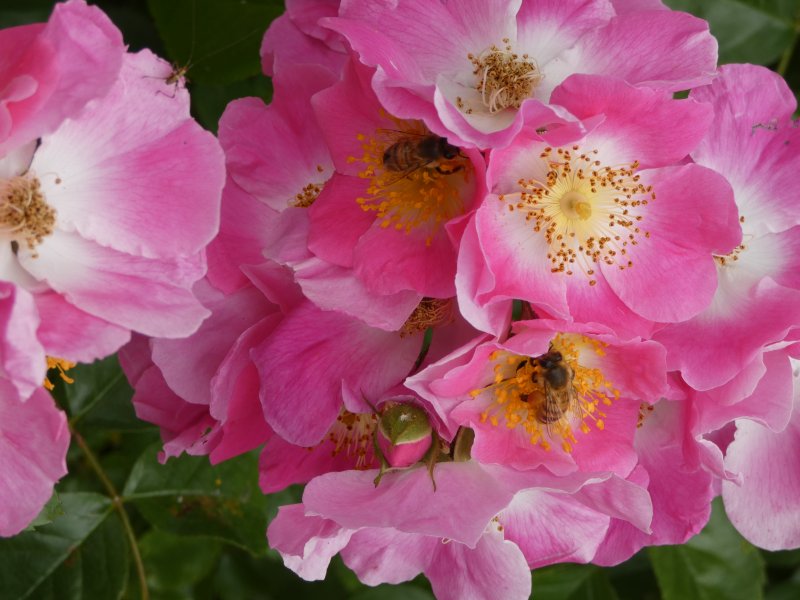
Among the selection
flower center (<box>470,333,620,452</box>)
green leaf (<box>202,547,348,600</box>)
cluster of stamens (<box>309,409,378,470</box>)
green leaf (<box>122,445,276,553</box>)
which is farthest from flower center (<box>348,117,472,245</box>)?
green leaf (<box>202,547,348,600</box>)

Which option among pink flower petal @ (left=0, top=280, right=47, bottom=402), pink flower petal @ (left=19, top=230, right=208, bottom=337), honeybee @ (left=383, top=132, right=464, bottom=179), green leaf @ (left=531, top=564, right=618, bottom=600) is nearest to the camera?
pink flower petal @ (left=0, top=280, right=47, bottom=402)

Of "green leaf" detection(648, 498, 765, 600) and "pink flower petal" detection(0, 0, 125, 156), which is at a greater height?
"pink flower petal" detection(0, 0, 125, 156)

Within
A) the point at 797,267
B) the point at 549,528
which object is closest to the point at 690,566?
the point at 549,528

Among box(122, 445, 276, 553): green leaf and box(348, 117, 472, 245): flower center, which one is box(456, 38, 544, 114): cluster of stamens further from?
box(122, 445, 276, 553): green leaf

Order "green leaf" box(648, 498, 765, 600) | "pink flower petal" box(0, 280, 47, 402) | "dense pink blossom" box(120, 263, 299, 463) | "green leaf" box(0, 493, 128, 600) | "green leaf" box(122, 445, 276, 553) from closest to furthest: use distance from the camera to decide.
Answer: "pink flower petal" box(0, 280, 47, 402) → "dense pink blossom" box(120, 263, 299, 463) → "green leaf" box(0, 493, 128, 600) → "green leaf" box(122, 445, 276, 553) → "green leaf" box(648, 498, 765, 600)

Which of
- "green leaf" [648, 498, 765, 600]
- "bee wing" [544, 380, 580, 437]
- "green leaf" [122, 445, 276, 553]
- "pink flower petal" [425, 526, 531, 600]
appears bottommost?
"green leaf" [648, 498, 765, 600]

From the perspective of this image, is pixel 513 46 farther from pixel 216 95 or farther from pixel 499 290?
pixel 216 95

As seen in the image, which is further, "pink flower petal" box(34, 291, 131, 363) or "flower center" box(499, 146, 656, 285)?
"flower center" box(499, 146, 656, 285)
